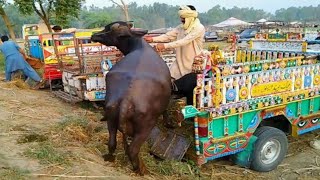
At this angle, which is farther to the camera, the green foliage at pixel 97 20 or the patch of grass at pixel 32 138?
the green foliage at pixel 97 20

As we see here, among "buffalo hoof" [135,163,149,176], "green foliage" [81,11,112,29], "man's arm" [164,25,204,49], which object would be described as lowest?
"buffalo hoof" [135,163,149,176]

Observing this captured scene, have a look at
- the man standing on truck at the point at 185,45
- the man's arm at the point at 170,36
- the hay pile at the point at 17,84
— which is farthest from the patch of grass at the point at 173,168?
the hay pile at the point at 17,84

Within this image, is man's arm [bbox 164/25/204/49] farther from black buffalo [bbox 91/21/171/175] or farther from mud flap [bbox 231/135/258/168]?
mud flap [bbox 231/135/258/168]

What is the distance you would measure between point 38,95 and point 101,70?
6.90 feet

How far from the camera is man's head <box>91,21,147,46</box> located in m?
4.49

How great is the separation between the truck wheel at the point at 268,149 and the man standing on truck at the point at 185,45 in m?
1.03

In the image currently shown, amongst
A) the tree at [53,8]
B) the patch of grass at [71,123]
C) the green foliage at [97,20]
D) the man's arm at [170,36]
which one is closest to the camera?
the man's arm at [170,36]

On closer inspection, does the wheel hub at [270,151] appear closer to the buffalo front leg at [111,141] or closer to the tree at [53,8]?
the buffalo front leg at [111,141]

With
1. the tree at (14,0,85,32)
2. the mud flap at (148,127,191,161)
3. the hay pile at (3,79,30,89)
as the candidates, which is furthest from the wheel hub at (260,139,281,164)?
the tree at (14,0,85,32)

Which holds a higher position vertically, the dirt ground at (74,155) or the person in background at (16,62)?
the person in background at (16,62)

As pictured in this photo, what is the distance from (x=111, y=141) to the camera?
415 centimetres

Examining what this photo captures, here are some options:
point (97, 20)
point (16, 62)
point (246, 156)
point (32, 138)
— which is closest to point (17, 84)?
point (16, 62)

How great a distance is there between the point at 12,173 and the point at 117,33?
74.9 inches

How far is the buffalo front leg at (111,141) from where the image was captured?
4.05 m
